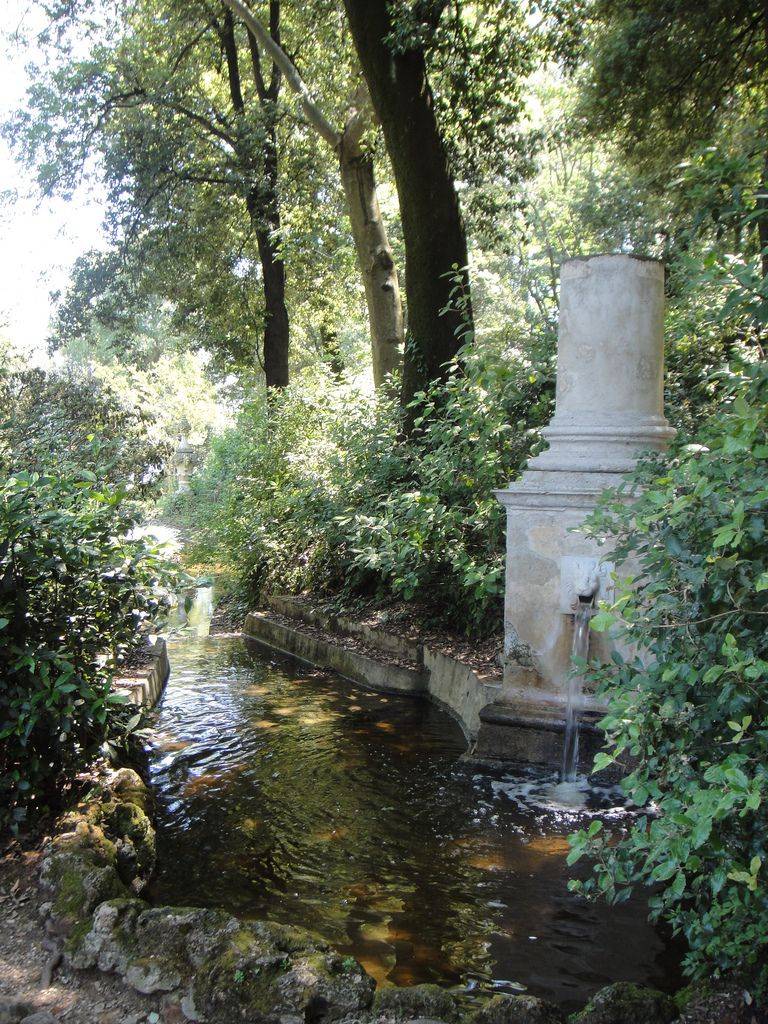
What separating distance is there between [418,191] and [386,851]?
8.13 metres

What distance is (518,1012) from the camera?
8.58 ft

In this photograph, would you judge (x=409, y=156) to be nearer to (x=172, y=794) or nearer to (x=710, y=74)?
(x=710, y=74)

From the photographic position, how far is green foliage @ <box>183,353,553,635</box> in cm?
712

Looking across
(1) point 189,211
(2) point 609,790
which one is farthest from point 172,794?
(1) point 189,211

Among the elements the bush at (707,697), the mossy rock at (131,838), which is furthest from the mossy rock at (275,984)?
the mossy rock at (131,838)

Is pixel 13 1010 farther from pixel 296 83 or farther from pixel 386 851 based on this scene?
pixel 296 83

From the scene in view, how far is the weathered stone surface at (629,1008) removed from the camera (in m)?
2.59

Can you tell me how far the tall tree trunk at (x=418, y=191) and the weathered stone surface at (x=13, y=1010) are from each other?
26.3ft

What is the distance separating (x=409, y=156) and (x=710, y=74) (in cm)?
483

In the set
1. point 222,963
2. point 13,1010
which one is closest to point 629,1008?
point 222,963

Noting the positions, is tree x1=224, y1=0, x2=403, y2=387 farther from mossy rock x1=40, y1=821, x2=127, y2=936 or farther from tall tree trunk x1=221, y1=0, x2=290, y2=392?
mossy rock x1=40, y1=821, x2=127, y2=936

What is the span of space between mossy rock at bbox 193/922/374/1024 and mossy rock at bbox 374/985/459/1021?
52 millimetres

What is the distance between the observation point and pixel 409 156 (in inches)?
415

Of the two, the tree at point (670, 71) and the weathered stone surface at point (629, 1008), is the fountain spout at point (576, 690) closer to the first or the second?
the weathered stone surface at point (629, 1008)
